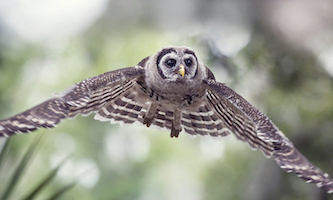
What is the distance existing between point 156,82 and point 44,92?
486 cm

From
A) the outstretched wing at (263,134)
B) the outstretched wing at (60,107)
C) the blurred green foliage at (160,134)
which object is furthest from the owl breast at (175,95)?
the blurred green foliage at (160,134)

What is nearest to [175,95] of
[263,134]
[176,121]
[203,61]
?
[176,121]

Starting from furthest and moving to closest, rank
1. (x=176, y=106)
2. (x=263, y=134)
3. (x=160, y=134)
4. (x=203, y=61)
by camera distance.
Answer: (x=160, y=134), (x=203, y=61), (x=176, y=106), (x=263, y=134)

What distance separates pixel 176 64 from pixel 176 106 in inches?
14.0

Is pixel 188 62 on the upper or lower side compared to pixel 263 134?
upper

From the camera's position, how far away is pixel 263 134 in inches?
62.7

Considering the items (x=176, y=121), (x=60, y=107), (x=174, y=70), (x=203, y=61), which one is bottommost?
(x=60, y=107)

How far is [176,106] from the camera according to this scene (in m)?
2.13

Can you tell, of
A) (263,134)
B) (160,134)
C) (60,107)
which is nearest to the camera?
(60,107)

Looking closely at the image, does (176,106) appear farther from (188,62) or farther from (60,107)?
(60,107)

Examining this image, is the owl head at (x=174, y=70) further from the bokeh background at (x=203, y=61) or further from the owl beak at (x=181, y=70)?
the bokeh background at (x=203, y=61)

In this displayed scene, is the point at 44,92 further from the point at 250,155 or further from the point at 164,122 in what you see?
the point at 164,122

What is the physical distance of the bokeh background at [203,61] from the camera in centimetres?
385

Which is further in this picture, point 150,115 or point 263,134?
point 150,115
